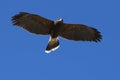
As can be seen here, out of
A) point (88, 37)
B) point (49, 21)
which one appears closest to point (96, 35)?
point (88, 37)

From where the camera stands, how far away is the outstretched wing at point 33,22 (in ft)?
90.2

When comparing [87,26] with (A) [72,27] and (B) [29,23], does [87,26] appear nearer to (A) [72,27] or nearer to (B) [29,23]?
(A) [72,27]

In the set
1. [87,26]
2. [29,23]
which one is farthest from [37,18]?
[87,26]

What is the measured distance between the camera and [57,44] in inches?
1095

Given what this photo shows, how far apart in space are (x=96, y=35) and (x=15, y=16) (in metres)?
3.53

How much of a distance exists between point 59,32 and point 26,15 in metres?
1.51

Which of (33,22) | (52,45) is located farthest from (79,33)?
(33,22)

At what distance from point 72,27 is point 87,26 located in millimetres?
616

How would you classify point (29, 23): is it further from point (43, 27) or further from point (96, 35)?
point (96, 35)

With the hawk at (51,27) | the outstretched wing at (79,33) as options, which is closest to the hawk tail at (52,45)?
the hawk at (51,27)

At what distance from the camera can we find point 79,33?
1110 inches

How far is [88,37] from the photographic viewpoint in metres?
28.5

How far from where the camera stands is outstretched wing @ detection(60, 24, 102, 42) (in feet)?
91.6

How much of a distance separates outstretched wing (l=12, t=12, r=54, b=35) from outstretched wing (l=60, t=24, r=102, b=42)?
2.32 ft
